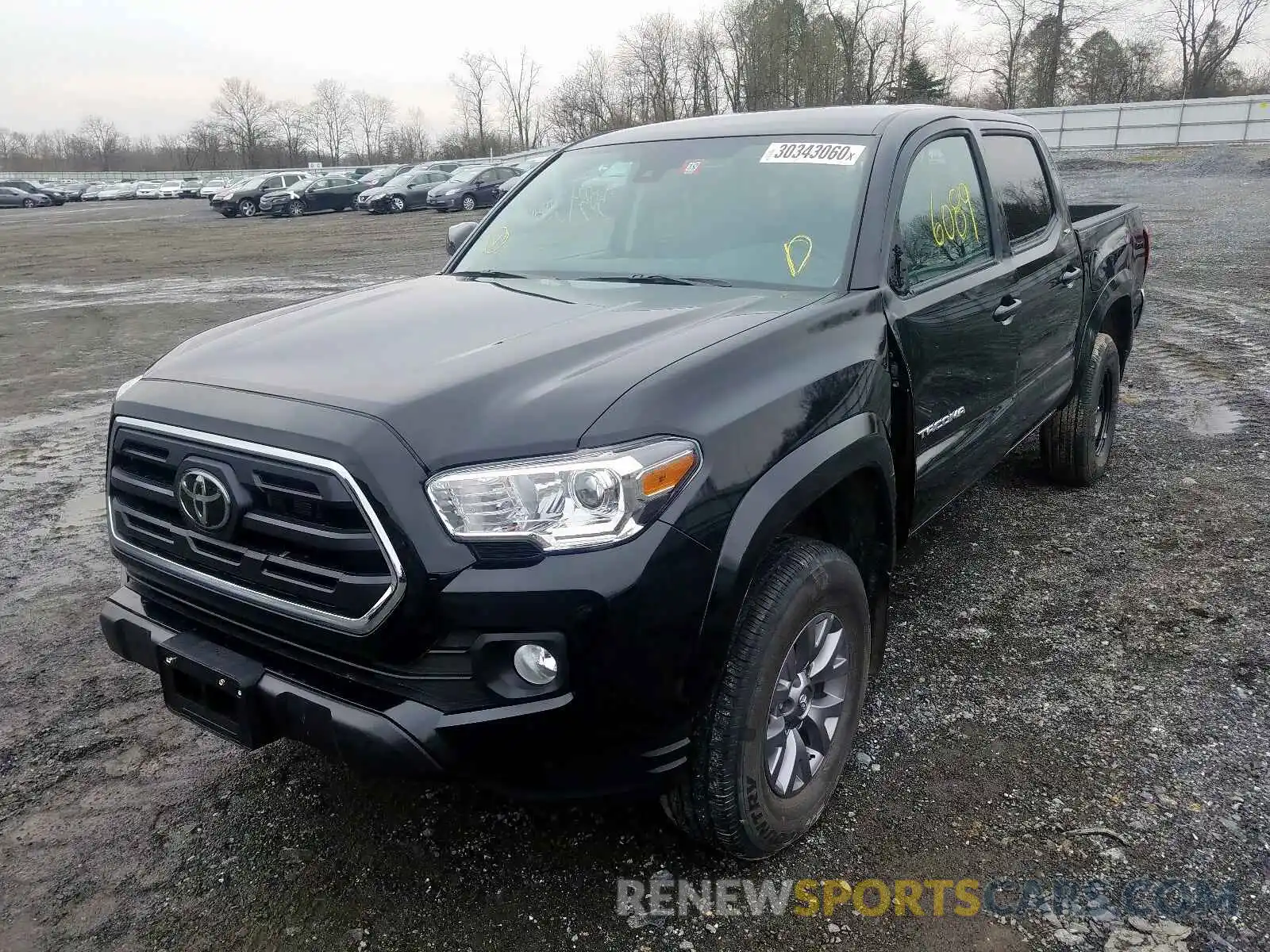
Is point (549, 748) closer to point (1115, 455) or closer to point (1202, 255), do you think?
point (1115, 455)

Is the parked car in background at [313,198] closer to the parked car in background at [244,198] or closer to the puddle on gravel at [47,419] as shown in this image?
the parked car in background at [244,198]

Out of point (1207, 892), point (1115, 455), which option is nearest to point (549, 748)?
point (1207, 892)

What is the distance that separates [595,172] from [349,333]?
1538 millimetres

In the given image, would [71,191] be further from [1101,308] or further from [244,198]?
[1101,308]

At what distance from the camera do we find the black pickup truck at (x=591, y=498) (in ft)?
6.46

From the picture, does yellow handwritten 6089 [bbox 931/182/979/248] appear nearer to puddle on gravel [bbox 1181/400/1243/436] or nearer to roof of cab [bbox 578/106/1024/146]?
roof of cab [bbox 578/106/1024/146]

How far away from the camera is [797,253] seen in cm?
305

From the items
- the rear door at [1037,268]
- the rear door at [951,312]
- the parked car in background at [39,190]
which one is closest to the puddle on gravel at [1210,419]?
the rear door at [1037,268]

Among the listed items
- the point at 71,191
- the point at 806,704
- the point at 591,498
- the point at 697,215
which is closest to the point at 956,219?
the point at 697,215

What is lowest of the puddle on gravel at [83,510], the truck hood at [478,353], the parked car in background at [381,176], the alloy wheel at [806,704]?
the puddle on gravel at [83,510]

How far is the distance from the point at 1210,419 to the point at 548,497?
230 inches

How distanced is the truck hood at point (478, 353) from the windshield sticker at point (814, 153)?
0.63 metres

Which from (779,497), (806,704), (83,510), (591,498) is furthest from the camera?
(83,510)

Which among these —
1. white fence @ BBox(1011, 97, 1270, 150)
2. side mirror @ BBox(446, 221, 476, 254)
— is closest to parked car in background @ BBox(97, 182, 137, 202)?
white fence @ BBox(1011, 97, 1270, 150)
